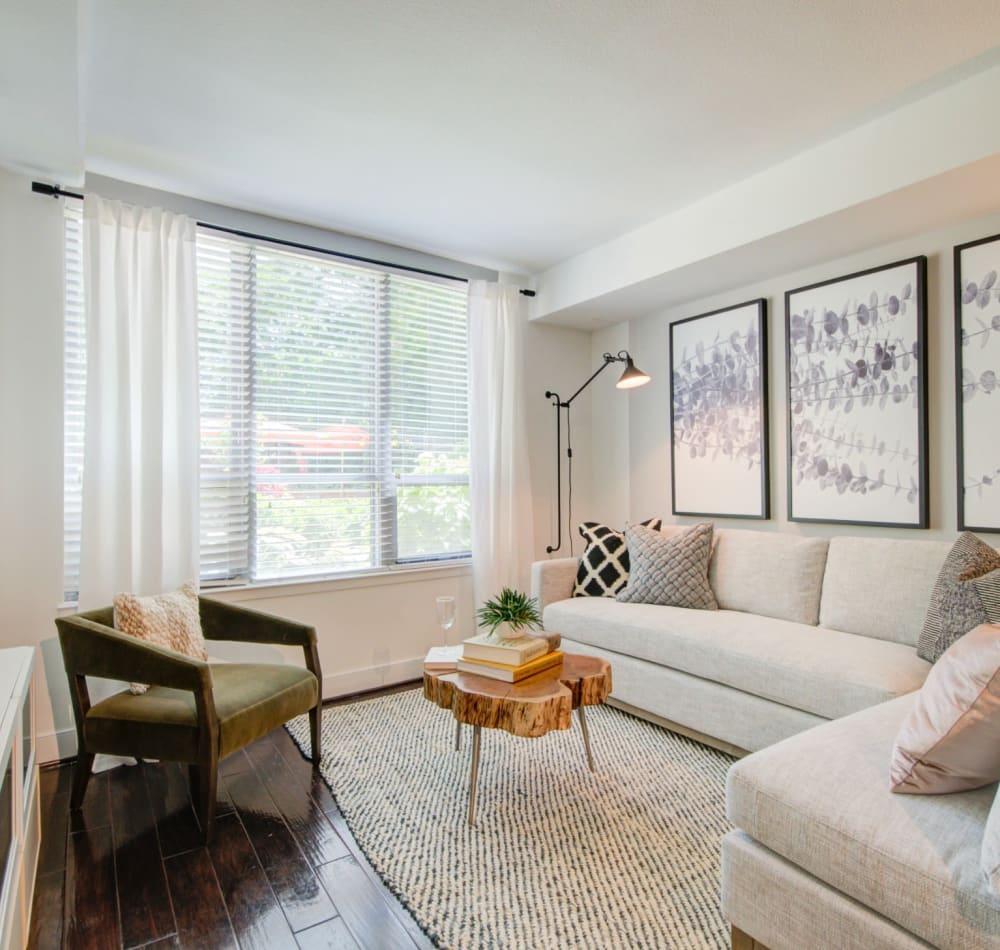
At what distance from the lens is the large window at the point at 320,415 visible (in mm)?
2965

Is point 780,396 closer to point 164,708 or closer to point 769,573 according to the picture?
point 769,573

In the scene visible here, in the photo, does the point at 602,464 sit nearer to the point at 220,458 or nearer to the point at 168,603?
the point at 220,458

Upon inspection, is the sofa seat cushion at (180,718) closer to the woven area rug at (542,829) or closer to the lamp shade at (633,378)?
the woven area rug at (542,829)

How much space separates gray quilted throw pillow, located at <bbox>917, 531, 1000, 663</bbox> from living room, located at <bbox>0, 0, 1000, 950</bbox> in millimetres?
24

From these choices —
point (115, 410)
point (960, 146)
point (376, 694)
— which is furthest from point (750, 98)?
point (376, 694)

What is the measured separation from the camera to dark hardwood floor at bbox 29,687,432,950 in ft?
5.08


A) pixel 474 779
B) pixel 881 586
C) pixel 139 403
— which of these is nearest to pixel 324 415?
pixel 139 403

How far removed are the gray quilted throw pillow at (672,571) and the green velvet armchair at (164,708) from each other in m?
1.74

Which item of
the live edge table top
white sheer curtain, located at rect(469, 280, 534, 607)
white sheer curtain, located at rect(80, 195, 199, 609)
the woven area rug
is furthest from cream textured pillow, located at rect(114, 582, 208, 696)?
white sheer curtain, located at rect(469, 280, 534, 607)

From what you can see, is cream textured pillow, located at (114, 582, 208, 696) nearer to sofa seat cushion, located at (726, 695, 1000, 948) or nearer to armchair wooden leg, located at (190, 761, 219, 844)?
armchair wooden leg, located at (190, 761, 219, 844)

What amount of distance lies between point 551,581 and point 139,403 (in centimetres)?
220

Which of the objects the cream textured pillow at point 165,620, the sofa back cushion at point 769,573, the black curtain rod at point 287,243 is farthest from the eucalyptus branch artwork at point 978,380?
the cream textured pillow at point 165,620

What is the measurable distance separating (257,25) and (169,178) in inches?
47.8

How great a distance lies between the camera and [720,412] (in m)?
3.48
